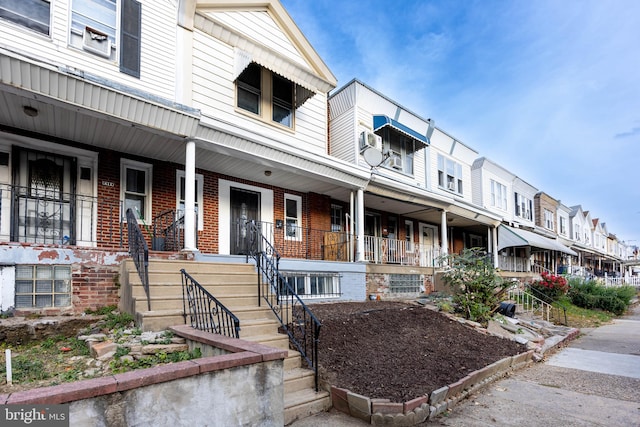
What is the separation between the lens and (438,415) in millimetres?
4906

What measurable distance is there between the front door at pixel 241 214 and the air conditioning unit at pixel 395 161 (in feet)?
19.1

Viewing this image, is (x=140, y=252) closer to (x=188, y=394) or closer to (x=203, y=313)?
(x=203, y=313)

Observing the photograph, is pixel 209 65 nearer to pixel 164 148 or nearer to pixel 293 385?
pixel 164 148

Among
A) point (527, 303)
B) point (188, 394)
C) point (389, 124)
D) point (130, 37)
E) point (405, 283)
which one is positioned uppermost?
point (130, 37)

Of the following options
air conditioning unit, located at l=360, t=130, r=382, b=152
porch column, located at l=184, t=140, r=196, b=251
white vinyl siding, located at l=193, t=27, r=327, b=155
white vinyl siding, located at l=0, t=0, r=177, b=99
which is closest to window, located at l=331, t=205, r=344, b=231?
air conditioning unit, located at l=360, t=130, r=382, b=152

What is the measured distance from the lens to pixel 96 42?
25.8ft

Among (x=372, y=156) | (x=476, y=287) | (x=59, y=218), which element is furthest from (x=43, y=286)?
(x=372, y=156)

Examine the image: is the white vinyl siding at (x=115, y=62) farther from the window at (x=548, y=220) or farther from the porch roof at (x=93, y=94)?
the window at (x=548, y=220)

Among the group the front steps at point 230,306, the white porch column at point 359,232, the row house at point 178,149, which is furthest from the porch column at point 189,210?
the white porch column at point 359,232

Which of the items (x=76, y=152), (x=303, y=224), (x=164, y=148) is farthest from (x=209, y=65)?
(x=303, y=224)

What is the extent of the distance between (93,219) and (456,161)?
16.3 metres

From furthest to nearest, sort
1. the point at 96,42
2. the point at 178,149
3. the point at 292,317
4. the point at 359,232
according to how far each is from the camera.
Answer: the point at 359,232 → the point at 178,149 → the point at 96,42 → the point at 292,317

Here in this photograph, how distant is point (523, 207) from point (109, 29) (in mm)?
25406

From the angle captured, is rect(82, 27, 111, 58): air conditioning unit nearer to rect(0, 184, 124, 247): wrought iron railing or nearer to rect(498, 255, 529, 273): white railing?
rect(0, 184, 124, 247): wrought iron railing
